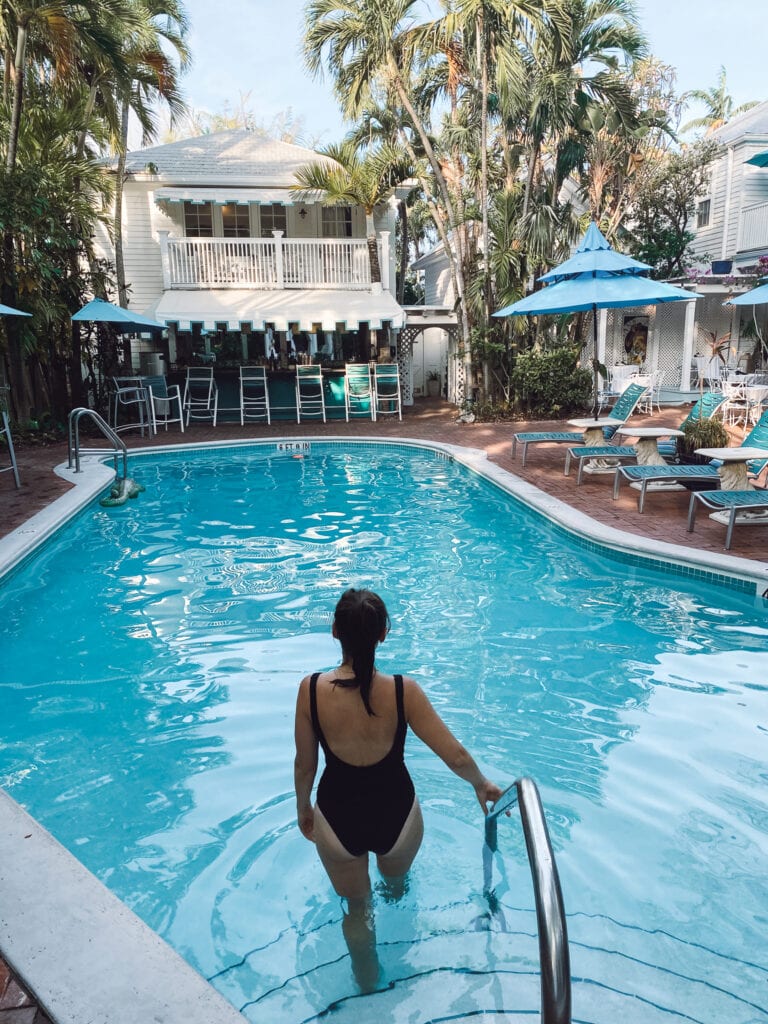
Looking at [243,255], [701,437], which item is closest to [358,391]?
[243,255]

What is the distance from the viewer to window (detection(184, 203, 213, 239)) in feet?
65.4

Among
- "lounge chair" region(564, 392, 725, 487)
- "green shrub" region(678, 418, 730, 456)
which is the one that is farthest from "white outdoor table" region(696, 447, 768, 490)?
"lounge chair" region(564, 392, 725, 487)

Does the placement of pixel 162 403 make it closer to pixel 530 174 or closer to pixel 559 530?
pixel 530 174

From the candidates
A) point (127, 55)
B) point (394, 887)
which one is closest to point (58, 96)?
point (127, 55)

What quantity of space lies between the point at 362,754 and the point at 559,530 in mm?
6489

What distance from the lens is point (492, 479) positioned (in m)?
11.0

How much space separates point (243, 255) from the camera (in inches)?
737

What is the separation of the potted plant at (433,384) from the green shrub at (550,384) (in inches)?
306

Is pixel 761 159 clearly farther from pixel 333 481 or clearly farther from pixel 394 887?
pixel 394 887

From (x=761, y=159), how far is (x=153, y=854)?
54.4ft

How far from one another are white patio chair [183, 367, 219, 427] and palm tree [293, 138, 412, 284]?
16.1 feet

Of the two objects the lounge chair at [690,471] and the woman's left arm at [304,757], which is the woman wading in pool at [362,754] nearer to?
the woman's left arm at [304,757]

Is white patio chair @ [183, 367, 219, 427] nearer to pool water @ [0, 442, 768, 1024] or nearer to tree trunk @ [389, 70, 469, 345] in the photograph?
tree trunk @ [389, 70, 469, 345]

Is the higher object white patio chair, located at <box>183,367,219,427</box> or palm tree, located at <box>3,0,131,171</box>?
palm tree, located at <box>3,0,131,171</box>
